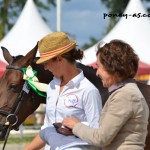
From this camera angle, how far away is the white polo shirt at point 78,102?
337 centimetres

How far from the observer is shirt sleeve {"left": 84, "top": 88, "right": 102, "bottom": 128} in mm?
3320

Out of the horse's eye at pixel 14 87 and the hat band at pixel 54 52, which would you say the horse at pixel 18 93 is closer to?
the horse's eye at pixel 14 87

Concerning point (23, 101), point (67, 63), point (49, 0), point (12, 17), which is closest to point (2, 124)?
point (23, 101)

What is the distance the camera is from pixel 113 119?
110 inches

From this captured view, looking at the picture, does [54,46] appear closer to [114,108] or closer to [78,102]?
[78,102]

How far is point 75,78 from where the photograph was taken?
3.51 metres

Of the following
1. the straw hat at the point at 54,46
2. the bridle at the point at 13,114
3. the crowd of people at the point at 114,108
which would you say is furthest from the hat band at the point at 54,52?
the bridle at the point at 13,114

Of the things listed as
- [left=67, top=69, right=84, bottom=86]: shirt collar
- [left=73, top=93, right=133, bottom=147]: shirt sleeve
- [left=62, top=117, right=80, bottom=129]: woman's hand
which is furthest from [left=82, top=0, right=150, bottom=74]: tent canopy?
[left=73, top=93, right=133, bottom=147]: shirt sleeve

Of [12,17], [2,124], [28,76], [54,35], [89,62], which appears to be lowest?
[12,17]

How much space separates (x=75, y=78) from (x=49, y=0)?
38.5m

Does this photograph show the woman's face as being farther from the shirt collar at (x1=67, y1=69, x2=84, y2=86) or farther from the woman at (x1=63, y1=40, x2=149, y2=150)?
the shirt collar at (x1=67, y1=69, x2=84, y2=86)

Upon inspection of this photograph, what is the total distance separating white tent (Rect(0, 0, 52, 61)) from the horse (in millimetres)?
12073

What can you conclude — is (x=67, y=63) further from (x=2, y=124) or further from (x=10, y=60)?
(x=10, y=60)

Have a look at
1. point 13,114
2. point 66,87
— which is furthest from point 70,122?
point 13,114
